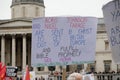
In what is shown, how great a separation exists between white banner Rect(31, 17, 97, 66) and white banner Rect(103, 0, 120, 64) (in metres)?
3.78

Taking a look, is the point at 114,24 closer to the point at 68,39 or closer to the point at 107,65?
the point at 68,39

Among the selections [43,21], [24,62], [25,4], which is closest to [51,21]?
[43,21]

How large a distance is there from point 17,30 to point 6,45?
3813 mm

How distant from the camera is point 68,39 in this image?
9.47m

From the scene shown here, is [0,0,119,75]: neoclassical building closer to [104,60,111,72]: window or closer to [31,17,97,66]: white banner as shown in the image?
[104,60,111,72]: window

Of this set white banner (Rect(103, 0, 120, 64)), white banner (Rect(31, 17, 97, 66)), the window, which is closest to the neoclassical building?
the window

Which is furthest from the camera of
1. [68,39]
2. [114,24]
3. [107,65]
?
[107,65]

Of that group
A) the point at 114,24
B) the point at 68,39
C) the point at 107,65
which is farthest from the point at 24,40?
the point at 114,24

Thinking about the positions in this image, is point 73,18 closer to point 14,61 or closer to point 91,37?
point 91,37

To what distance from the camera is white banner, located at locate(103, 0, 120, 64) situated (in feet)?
17.6

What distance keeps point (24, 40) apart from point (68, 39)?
51.4 m

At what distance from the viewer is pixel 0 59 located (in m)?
62.5

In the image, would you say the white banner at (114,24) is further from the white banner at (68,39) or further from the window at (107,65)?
the window at (107,65)

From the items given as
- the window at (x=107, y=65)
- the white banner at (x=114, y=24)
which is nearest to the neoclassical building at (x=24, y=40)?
the window at (x=107, y=65)
